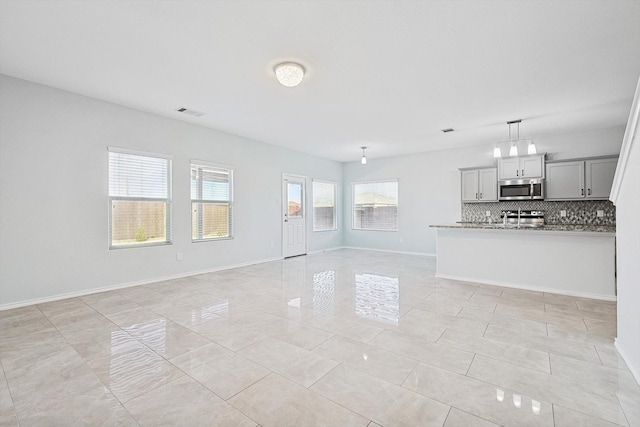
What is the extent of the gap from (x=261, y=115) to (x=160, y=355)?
3.70 m

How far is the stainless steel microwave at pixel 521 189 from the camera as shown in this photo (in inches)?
233

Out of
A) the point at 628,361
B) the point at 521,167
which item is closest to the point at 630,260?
the point at 628,361

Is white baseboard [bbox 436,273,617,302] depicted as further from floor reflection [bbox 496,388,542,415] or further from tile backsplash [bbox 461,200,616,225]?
floor reflection [bbox 496,388,542,415]

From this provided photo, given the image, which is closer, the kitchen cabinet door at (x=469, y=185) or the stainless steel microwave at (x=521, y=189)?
the stainless steel microwave at (x=521, y=189)

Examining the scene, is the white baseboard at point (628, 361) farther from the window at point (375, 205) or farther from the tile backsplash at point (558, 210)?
the window at point (375, 205)

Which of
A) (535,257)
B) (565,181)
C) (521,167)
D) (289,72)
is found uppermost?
(289,72)

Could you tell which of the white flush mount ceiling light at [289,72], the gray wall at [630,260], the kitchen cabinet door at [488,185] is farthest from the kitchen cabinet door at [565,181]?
the white flush mount ceiling light at [289,72]

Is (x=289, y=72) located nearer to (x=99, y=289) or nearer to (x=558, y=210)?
(x=99, y=289)

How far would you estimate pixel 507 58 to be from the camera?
3.07m

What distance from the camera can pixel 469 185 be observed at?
673 centimetres

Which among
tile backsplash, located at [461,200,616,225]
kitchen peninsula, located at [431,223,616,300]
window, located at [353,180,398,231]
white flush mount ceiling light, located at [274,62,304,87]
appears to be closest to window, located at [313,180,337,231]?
window, located at [353,180,398,231]

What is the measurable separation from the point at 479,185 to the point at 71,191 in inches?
289

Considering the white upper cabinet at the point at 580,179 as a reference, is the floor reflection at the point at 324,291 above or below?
below

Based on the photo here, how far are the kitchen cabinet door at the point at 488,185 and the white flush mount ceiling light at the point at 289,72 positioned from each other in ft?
16.5
